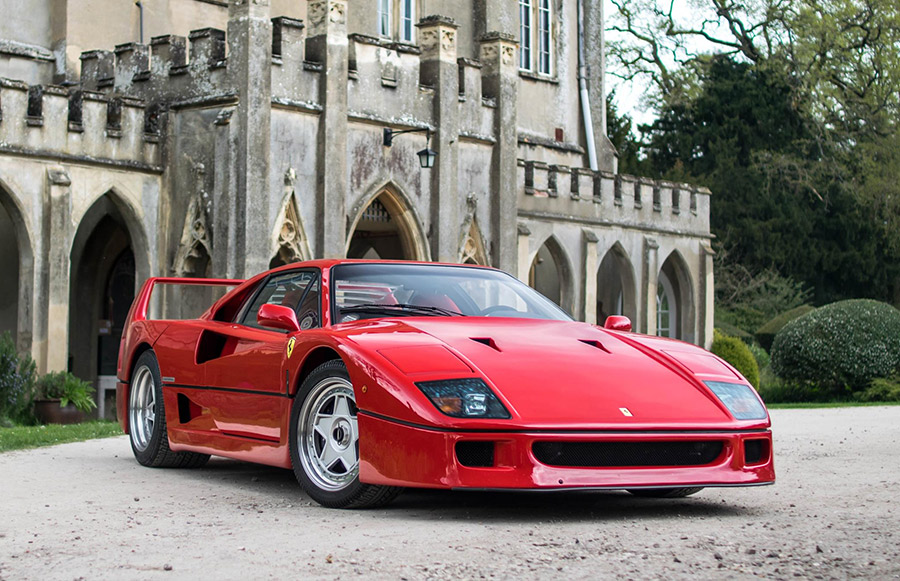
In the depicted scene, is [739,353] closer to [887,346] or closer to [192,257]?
[887,346]

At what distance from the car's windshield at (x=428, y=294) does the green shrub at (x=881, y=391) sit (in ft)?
60.6

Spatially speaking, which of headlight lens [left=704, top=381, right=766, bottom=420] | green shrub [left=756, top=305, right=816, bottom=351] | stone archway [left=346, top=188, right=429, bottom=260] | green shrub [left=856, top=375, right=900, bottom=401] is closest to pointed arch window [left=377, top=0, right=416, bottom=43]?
stone archway [left=346, top=188, right=429, bottom=260]

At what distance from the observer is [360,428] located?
6.64m

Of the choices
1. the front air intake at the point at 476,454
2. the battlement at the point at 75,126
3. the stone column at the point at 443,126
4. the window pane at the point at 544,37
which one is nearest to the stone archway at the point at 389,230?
the stone column at the point at 443,126

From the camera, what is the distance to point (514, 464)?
625cm

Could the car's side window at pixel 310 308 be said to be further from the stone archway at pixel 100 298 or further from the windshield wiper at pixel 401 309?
the stone archway at pixel 100 298

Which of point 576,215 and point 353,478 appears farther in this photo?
point 576,215

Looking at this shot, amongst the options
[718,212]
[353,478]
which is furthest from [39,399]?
[718,212]

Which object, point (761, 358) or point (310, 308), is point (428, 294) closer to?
point (310, 308)

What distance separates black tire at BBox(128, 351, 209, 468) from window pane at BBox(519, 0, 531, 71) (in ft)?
76.4

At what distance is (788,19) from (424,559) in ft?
Answer: 150

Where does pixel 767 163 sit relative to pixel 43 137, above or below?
above

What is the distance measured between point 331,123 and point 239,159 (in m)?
1.83

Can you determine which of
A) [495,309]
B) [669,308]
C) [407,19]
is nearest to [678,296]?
[669,308]
